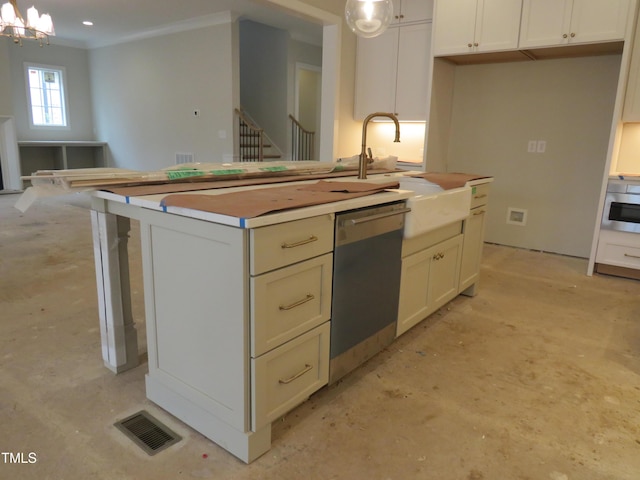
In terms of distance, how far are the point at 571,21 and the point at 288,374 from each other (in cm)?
364

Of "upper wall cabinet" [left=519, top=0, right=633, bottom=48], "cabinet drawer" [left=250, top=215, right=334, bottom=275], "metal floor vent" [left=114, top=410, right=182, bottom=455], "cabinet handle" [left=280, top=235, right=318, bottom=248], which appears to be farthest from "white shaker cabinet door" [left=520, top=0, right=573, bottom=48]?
"metal floor vent" [left=114, top=410, right=182, bottom=455]

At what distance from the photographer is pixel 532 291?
3471mm

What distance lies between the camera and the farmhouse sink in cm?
220

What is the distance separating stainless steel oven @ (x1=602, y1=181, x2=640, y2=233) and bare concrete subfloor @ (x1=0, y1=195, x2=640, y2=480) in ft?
2.41

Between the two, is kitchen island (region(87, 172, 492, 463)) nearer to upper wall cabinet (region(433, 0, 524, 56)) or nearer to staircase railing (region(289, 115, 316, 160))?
upper wall cabinet (region(433, 0, 524, 56))

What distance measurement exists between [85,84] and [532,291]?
9.81 metres

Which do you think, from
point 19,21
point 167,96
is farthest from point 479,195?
point 167,96

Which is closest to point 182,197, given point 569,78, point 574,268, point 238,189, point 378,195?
point 238,189

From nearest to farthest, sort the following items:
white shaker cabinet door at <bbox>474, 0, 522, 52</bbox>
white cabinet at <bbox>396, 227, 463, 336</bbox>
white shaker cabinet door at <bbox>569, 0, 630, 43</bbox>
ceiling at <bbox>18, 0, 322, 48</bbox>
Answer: white cabinet at <bbox>396, 227, 463, 336</bbox> < white shaker cabinet door at <bbox>569, 0, 630, 43</bbox> < white shaker cabinet door at <bbox>474, 0, 522, 52</bbox> < ceiling at <bbox>18, 0, 322, 48</bbox>

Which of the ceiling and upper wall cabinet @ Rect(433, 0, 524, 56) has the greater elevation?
the ceiling

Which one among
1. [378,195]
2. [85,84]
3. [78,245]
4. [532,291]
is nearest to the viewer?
[378,195]

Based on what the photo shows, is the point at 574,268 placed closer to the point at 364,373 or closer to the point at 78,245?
the point at 364,373

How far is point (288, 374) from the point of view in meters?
1.69

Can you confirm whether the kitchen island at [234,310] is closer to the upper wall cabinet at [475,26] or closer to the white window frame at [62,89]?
the upper wall cabinet at [475,26]
